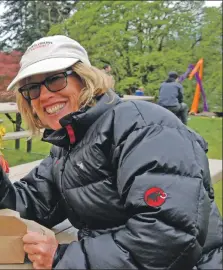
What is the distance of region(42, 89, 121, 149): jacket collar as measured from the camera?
145cm

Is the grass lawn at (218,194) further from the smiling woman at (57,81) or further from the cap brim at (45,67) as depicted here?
the cap brim at (45,67)

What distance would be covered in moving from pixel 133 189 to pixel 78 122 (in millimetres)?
367

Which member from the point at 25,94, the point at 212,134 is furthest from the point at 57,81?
the point at 212,134

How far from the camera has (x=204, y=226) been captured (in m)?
1.18

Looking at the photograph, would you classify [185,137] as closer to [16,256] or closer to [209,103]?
[16,256]

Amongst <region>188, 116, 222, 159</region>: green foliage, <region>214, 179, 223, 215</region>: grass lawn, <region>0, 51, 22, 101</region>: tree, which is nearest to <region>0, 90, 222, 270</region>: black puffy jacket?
<region>0, 51, 22, 101</region>: tree

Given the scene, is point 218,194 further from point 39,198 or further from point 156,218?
point 156,218

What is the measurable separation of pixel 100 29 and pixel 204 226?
48.7 feet

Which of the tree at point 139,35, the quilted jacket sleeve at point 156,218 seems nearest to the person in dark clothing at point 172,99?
the tree at point 139,35

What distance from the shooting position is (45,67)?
145 centimetres

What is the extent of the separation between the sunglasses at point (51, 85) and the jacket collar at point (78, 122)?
0.12 meters

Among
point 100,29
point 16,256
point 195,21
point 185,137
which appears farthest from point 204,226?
point 195,21

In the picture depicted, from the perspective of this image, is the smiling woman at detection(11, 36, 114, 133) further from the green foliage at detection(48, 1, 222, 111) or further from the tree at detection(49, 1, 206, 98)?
the tree at detection(49, 1, 206, 98)

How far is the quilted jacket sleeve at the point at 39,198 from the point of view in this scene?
1.76 meters
